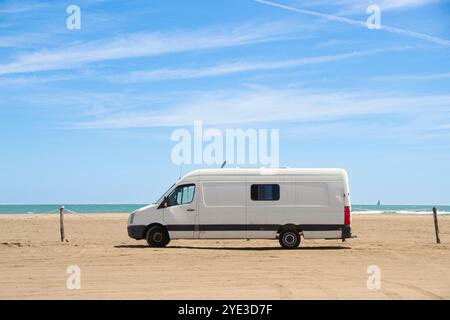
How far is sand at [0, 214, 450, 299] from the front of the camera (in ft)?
39.3

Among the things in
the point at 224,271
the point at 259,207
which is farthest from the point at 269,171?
the point at 224,271

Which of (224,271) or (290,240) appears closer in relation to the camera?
(224,271)

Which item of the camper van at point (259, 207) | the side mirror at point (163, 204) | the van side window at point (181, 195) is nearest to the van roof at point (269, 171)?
the camper van at point (259, 207)

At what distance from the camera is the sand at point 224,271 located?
11989 mm

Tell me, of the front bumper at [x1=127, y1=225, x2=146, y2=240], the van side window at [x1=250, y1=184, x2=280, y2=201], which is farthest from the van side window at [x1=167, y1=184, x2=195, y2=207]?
the van side window at [x1=250, y1=184, x2=280, y2=201]

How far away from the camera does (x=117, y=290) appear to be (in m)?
12.3

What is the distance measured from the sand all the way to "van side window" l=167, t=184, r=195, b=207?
1.48m

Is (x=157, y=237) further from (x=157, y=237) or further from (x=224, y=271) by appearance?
(x=224, y=271)

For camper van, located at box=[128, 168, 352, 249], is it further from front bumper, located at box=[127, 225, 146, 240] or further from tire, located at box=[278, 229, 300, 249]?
front bumper, located at box=[127, 225, 146, 240]

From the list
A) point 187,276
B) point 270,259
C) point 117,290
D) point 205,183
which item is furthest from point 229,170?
point 117,290

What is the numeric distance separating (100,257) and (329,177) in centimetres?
775

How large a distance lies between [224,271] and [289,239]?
7.06 metres

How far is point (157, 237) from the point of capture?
22500 mm
